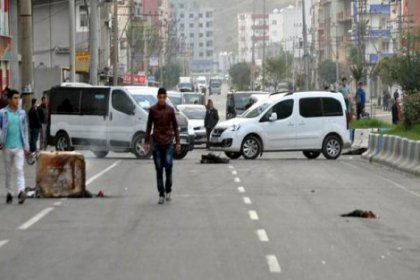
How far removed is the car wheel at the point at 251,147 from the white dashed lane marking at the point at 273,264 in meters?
22.3

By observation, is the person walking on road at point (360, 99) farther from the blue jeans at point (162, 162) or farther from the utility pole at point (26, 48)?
the blue jeans at point (162, 162)

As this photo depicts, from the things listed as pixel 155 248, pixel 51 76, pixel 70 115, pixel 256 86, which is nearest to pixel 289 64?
pixel 256 86

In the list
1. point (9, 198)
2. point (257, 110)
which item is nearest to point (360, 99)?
point (257, 110)

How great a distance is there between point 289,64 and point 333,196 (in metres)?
151

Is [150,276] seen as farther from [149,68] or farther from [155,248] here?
[149,68]

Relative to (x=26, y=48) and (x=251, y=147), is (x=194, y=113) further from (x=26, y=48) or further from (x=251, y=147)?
(x=26, y=48)

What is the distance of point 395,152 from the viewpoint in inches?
1303

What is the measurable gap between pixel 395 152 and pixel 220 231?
1727 cm

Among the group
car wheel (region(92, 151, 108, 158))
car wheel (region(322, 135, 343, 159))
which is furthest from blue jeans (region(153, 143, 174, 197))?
car wheel (region(92, 151, 108, 158))

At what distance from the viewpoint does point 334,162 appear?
35156 millimetres

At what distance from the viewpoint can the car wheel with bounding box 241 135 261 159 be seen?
36.3 metres

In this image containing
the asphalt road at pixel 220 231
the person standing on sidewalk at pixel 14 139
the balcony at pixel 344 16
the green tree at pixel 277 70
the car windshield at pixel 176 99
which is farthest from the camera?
the green tree at pixel 277 70

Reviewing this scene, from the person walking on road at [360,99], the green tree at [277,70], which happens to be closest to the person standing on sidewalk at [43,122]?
the person walking on road at [360,99]

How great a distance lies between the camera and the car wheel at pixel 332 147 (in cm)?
3684
